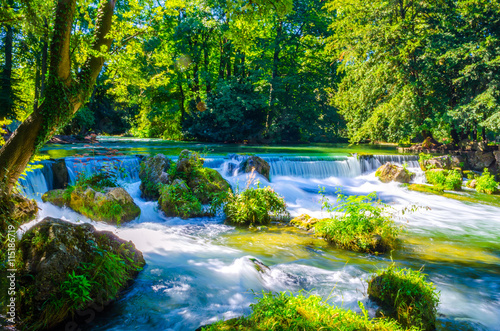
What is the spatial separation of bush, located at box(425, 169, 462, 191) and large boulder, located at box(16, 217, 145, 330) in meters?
13.4

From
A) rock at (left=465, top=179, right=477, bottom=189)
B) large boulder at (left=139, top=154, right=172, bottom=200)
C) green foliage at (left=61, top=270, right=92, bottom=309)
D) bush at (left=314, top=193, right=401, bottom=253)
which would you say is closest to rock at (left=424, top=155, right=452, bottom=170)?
rock at (left=465, top=179, right=477, bottom=189)

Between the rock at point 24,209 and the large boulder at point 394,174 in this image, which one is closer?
the rock at point 24,209

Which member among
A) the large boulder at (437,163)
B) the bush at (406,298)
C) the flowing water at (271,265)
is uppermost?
the large boulder at (437,163)

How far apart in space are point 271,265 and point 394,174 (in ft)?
36.5

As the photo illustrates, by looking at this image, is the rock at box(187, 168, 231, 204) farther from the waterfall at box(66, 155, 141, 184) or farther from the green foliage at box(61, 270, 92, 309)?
the green foliage at box(61, 270, 92, 309)

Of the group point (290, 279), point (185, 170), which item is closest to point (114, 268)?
point (290, 279)

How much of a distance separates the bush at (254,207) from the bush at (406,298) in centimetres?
400

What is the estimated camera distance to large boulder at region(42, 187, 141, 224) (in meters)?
7.22

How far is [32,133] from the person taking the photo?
12.6 feet

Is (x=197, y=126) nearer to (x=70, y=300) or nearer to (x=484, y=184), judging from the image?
(x=484, y=184)

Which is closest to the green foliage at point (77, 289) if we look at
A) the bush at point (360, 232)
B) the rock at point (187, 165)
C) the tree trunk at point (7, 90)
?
the bush at point (360, 232)

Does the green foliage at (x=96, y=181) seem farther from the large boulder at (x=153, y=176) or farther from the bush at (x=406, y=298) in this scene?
the bush at (x=406, y=298)

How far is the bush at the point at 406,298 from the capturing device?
3.46 metres

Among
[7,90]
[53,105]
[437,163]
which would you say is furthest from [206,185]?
[7,90]
